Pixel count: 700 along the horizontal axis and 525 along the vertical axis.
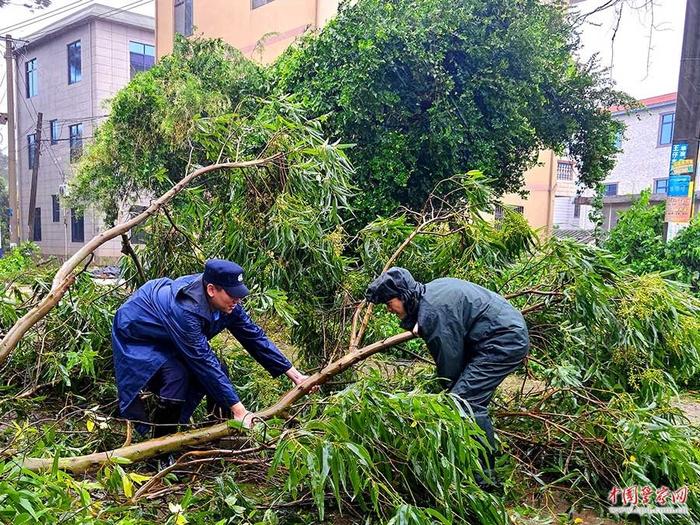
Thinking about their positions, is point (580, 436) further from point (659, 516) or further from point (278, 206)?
point (278, 206)

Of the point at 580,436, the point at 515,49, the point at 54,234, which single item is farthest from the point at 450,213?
the point at 54,234

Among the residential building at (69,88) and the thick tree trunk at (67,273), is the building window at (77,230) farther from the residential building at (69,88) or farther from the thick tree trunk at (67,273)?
the thick tree trunk at (67,273)

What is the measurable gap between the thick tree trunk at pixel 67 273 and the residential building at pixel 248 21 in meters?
9.28

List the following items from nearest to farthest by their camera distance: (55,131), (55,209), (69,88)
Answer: (69,88) → (55,131) → (55,209)

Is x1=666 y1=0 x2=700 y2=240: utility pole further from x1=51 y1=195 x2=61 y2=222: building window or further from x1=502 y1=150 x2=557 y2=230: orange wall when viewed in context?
x1=51 y1=195 x2=61 y2=222: building window

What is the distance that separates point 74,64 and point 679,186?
839 inches

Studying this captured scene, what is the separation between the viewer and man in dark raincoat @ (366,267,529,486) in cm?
279

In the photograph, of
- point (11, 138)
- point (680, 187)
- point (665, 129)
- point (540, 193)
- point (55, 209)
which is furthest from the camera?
point (665, 129)

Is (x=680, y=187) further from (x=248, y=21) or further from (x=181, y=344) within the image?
(x=248, y=21)

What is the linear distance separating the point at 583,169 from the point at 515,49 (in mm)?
2820

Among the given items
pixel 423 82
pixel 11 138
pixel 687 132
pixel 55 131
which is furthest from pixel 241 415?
pixel 55 131

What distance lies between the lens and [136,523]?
2131mm

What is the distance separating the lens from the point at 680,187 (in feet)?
18.6

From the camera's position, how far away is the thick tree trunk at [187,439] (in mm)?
2622
